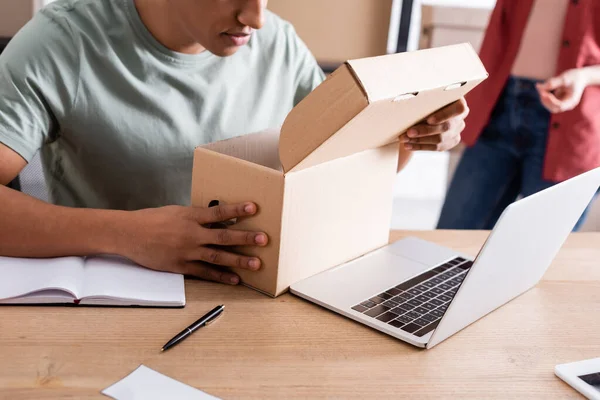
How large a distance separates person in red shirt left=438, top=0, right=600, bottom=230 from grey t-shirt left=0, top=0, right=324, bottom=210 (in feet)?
3.02

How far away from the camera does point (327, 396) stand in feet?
2.49

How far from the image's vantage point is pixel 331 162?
3.21 feet

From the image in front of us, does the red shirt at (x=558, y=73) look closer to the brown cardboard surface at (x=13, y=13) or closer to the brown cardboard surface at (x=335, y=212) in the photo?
the brown cardboard surface at (x=335, y=212)

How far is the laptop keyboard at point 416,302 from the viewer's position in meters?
0.92

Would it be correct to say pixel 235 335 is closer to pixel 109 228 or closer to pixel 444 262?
pixel 109 228

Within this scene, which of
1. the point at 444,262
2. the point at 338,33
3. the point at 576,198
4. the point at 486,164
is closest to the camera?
the point at 576,198

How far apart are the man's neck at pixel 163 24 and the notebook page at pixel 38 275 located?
430mm

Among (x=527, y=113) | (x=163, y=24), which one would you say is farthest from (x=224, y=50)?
(x=527, y=113)

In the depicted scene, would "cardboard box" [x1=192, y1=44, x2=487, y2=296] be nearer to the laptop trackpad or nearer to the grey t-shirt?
the laptop trackpad

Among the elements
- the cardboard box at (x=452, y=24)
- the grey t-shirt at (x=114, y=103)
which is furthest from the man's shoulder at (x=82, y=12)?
the cardboard box at (x=452, y=24)

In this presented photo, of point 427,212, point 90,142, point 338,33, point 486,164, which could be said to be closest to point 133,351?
point 90,142

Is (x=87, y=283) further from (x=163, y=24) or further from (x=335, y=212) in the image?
(x=163, y=24)

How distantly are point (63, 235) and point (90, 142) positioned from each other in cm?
27

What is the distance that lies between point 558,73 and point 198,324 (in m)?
1.46
